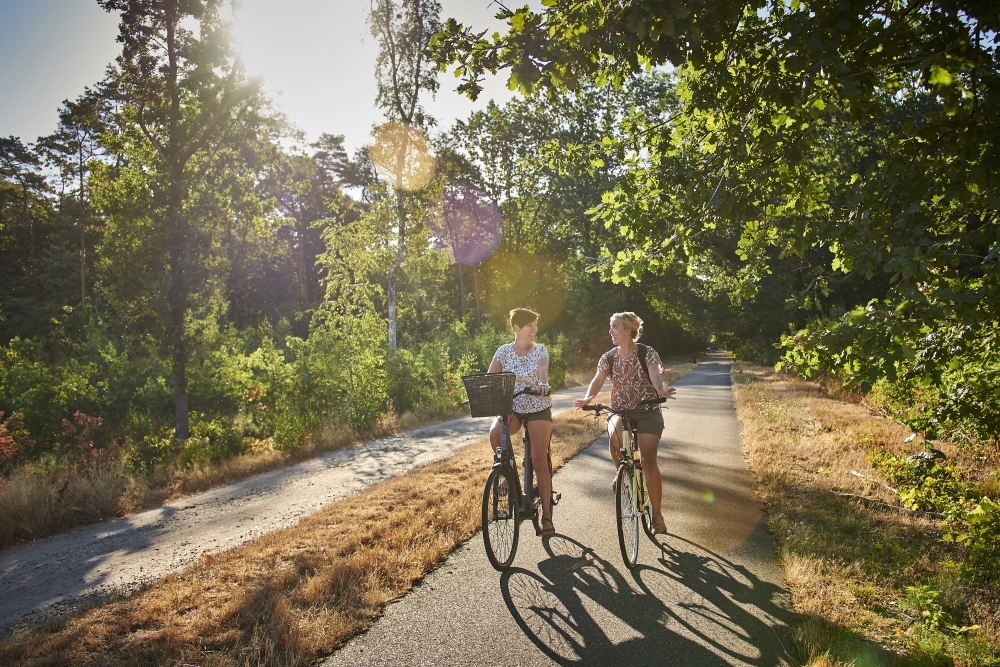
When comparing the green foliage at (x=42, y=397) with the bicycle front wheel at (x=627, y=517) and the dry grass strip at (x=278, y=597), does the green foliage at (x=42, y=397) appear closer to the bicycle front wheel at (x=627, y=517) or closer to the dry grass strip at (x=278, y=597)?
the dry grass strip at (x=278, y=597)

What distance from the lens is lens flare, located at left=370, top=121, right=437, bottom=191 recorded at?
22.7 metres

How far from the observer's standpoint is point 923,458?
183 inches

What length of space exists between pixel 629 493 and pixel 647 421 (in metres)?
0.73

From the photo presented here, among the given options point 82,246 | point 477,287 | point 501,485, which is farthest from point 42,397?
point 477,287

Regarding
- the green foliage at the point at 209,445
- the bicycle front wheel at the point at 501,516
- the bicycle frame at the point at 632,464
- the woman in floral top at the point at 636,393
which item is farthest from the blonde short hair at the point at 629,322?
the green foliage at the point at 209,445

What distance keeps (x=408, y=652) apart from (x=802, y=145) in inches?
180

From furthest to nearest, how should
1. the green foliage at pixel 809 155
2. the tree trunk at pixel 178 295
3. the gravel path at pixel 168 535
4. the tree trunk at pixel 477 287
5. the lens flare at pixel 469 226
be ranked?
the lens flare at pixel 469 226, the tree trunk at pixel 477 287, the tree trunk at pixel 178 295, the gravel path at pixel 168 535, the green foliage at pixel 809 155

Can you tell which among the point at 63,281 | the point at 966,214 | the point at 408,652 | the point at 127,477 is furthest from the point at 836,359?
the point at 63,281

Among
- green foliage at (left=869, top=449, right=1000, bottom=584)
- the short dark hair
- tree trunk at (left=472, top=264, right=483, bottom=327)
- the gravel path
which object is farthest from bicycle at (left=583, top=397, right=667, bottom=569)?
tree trunk at (left=472, top=264, right=483, bottom=327)

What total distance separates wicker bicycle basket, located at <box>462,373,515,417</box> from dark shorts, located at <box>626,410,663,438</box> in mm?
1260

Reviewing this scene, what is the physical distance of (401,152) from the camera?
22953 mm

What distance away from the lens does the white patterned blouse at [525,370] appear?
5.52 metres

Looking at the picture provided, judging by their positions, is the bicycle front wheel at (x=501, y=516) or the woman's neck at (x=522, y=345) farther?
the woman's neck at (x=522, y=345)

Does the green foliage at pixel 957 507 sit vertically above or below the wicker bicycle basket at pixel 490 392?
below
